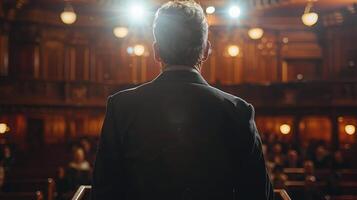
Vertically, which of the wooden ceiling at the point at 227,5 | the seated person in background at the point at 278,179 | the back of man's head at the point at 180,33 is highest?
the wooden ceiling at the point at 227,5

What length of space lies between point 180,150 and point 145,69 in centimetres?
1912

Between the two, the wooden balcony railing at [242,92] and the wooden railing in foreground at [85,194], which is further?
the wooden balcony railing at [242,92]

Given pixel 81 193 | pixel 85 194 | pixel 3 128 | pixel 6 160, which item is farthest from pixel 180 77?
pixel 3 128

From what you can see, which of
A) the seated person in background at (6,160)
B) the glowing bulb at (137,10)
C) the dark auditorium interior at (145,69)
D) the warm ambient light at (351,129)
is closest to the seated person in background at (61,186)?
the seated person in background at (6,160)

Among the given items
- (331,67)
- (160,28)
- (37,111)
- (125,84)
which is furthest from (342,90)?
(160,28)

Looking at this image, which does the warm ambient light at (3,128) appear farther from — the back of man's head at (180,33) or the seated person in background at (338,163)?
the back of man's head at (180,33)

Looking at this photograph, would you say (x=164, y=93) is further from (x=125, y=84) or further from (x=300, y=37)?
(x=300, y=37)

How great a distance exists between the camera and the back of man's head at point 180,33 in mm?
1820

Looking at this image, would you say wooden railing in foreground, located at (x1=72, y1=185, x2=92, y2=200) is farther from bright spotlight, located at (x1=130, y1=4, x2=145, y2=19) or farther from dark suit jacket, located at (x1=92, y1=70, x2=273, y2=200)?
bright spotlight, located at (x1=130, y1=4, x2=145, y2=19)

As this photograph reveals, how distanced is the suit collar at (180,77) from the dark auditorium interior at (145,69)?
48.3 feet

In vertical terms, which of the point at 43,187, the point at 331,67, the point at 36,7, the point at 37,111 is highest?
the point at 36,7

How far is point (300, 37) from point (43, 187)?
13071mm

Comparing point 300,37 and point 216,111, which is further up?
point 300,37

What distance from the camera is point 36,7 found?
19438 millimetres
